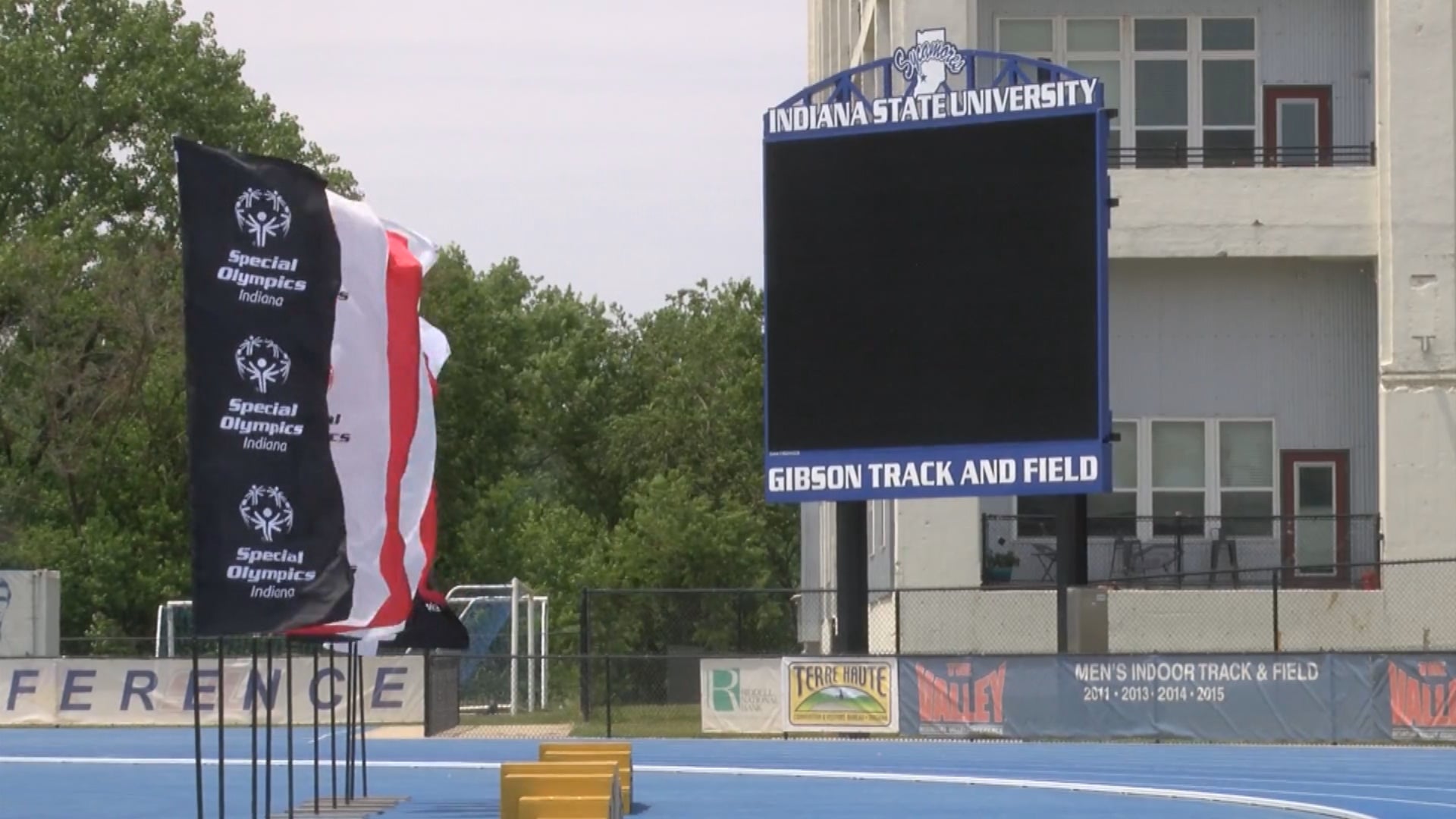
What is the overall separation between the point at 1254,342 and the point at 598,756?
2172cm

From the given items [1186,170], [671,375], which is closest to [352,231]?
[1186,170]

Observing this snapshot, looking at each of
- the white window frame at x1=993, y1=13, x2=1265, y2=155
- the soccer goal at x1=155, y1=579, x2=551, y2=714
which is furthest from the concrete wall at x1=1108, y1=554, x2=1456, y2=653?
the soccer goal at x1=155, y1=579, x2=551, y2=714

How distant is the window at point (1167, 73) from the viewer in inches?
1629

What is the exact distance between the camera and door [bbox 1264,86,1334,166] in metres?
41.3

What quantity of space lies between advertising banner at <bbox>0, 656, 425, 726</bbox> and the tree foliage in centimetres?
1658

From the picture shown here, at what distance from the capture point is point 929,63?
34.0 metres

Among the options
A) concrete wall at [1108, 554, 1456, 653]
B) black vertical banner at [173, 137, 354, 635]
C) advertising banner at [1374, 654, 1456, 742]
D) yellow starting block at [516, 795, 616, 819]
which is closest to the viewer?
black vertical banner at [173, 137, 354, 635]

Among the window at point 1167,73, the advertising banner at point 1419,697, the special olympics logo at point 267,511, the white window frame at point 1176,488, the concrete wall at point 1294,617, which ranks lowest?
the advertising banner at point 1419,697

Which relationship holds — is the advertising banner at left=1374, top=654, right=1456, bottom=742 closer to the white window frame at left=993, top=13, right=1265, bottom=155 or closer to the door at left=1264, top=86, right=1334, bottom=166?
the door at left=1264, top=86, right=1334, bottom=166

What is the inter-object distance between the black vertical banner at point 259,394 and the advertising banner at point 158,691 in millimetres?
20812

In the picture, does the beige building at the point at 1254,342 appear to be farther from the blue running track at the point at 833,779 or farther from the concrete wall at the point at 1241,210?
the blue running track at the point at 833,779

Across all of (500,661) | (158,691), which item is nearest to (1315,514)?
(500,661)

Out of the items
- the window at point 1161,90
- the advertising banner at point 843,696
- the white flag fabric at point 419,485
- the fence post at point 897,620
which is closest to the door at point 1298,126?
the window at point 1161,90

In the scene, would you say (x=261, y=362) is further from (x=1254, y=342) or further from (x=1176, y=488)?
(x=1254, y=342)
